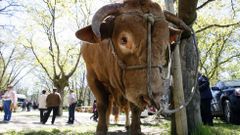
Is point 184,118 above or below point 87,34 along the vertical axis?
below

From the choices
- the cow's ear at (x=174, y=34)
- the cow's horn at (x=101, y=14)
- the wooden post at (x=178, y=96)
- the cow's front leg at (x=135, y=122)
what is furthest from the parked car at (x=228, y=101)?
the cow's horn at (x=101, y=14)

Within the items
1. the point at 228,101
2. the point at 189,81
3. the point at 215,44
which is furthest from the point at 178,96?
the point at 215,44

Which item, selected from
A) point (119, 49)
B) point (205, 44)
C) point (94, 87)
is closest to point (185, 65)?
point (94, 87)

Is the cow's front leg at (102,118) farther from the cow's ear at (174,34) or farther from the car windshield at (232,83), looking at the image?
the car windshield at (232,83)

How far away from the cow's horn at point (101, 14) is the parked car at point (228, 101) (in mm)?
10375

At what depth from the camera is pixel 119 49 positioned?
14.7 feet

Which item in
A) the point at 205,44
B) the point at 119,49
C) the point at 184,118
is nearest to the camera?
the point at 119,49

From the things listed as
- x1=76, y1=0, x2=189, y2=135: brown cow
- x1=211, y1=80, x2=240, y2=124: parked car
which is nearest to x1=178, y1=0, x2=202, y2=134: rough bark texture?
x1=76, y1=0, x2=189, y2=135: brown cow

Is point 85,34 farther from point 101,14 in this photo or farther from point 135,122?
point 135,122

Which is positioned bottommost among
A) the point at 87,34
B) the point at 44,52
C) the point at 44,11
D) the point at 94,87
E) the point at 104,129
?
→ the point at 104,129

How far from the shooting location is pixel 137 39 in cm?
420

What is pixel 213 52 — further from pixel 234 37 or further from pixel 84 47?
pixel 84 47

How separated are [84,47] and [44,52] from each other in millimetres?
36244

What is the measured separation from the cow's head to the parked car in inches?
402
